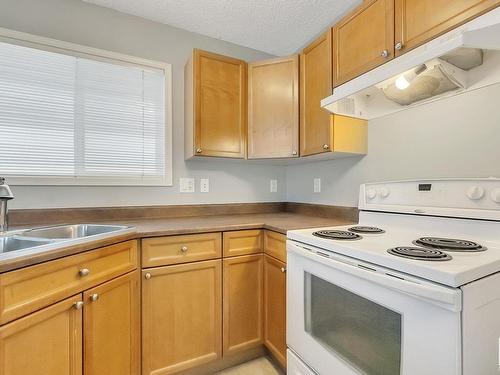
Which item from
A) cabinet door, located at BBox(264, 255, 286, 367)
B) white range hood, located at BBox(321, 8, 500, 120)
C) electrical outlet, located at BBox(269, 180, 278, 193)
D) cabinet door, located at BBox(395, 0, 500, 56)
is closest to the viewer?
white range hood, located at BBox(321, 8, 500, 120)

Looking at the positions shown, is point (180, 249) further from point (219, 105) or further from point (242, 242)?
point (219, 105)

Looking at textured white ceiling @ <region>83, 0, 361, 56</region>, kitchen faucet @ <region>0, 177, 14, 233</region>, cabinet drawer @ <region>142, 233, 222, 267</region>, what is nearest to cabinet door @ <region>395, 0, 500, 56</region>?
textured white ceiling @ <region>83, 0, 361, 56</region>

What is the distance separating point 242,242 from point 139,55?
1577 mm

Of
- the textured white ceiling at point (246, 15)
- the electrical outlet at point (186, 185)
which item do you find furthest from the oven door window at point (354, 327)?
the textured white ceiling at point (246, 15)

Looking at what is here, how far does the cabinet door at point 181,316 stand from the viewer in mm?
1404

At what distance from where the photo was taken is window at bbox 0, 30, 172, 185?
1583 mm

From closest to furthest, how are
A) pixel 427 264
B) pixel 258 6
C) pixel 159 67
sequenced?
pixel 427 264
pixel 258 6
pixel 159 67

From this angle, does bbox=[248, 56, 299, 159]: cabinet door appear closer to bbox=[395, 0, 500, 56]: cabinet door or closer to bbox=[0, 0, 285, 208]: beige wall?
bbox=[0, 0, 285, 208]: beige wall

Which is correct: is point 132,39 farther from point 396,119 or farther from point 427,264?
point 427,264

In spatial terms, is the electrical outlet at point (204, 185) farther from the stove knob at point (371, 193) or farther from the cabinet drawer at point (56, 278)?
the stove knob at point (371, 193)

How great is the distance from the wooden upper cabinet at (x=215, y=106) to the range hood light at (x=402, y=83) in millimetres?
1075

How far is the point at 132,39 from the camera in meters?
1.90

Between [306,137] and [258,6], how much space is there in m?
0.97

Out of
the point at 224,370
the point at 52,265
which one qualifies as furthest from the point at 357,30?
the point at 224,370
